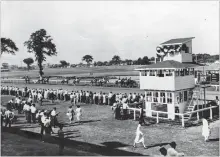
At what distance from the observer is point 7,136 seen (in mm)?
17125

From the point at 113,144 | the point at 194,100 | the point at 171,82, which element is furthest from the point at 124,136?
the point at 194,100

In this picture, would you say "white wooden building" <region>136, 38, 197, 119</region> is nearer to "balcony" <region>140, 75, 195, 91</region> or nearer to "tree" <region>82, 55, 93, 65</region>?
"balcony" <region>140, 75, 195, 91</region>

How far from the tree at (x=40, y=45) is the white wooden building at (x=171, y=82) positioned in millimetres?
44207

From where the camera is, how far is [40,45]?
64000 mm

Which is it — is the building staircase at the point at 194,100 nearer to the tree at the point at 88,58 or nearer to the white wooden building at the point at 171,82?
the white wooden building at the point at 171,82

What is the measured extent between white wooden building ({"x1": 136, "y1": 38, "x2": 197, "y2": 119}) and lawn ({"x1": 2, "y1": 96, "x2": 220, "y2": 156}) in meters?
2.63

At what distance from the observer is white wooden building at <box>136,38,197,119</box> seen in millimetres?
21688

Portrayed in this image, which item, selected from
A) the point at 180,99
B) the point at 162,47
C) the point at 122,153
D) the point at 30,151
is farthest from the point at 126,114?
the point at 30,151

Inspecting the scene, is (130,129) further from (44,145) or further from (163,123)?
(44,145)

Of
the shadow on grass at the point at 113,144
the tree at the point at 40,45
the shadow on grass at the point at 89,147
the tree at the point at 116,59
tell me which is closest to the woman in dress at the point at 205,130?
the shadow on grass at the point at 89,147

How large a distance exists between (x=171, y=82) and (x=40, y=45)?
47593 mm

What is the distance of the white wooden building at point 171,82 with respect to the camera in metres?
21.7

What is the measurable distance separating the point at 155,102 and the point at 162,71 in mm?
2523

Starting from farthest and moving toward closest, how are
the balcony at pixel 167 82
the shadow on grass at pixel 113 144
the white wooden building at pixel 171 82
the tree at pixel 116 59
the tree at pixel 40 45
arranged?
the tree at pixel 116 59
the tree at pixel 40 45
the white wooden building at pixel 171 82
the balcony at pixel 167 82
the shadow on grass at pixel 113 144
